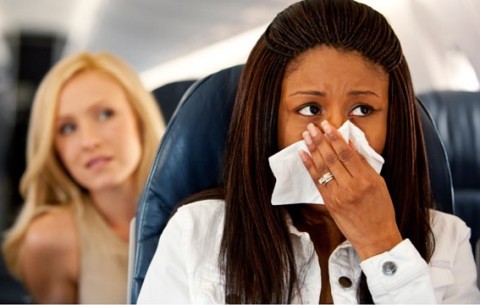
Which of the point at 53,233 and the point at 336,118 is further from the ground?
the point at 336,118

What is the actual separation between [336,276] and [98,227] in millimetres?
864

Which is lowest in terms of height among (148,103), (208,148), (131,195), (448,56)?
(131,195)

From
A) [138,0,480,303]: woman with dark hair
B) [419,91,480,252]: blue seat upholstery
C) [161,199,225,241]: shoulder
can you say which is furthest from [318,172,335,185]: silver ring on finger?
[419,91,480,252]: blue seat upholstery

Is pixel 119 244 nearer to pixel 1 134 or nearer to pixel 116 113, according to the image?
pixel 116 113

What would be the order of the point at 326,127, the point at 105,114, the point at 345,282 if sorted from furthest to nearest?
the point at 105,114 < the point at 345,282 < the point at 326,127

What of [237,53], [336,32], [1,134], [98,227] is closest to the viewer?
[336,32]

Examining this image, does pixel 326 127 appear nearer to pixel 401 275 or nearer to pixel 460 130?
pixel 401 275

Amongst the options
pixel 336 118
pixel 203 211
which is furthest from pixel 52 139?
pixel 336 118

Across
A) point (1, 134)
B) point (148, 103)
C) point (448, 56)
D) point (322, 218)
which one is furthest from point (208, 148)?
point (1, 134)

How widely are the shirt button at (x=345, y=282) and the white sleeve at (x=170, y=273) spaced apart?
0.25 m

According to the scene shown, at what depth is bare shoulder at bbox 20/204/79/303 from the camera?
5.89ft

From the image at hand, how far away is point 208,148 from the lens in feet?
4.32

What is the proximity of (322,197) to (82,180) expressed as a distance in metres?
0.95

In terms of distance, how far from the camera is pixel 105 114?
1.89m
